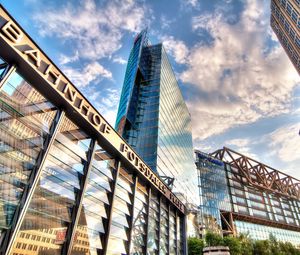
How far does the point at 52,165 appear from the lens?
1257cm

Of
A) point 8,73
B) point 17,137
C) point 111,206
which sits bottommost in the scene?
point 111,206

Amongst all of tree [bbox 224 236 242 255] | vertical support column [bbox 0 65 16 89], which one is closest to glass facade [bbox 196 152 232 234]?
tree [bbox 224 236 242 255]

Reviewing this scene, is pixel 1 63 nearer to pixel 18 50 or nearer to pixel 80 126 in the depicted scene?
pixel 18 50

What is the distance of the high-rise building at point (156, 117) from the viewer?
61000 mm

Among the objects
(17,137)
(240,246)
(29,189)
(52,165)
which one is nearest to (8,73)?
(17,137)

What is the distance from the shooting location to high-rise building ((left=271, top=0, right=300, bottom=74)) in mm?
67938

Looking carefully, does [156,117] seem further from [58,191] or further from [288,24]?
[288,24]

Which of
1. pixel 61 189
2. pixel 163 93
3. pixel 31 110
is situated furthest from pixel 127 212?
pixel 163 93

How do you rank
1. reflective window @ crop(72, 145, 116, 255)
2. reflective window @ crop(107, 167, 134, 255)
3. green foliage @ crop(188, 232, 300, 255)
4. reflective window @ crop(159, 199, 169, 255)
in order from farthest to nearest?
green foliage @ crop(188, 232, 300, 255) < reflective window @ crop(159, 199, 169, 255) < reflective window @ crop(107, 167, 134, 255) < reflective window @ crop(72, 145, 116, 255)

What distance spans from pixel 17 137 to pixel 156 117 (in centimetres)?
5469

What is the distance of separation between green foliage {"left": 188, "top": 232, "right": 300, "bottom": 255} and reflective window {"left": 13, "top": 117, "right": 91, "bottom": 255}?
44.5 metres

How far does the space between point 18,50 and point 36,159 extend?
17.9ft

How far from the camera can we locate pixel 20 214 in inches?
391

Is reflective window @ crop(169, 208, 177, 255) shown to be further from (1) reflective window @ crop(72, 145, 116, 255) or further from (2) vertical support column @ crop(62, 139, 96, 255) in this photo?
(2) vertical support column @ crop(62, 139, 96, 255)
